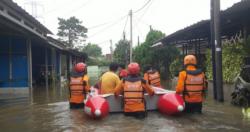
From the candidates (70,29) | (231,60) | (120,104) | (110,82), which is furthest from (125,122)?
(70,29)

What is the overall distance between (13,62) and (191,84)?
45.5ft

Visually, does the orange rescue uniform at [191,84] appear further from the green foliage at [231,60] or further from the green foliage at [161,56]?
the green foliage at [161,56]

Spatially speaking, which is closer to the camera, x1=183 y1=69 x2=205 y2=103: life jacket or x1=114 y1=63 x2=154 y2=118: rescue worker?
x1=114 y1=63 x2=154 y2=118: rescue worker

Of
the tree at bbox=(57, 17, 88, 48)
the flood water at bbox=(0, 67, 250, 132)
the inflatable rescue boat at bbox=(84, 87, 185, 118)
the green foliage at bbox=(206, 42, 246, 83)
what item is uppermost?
the tree at bbox=(57, 17, 88, 48)

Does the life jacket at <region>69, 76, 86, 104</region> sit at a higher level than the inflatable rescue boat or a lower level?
higher

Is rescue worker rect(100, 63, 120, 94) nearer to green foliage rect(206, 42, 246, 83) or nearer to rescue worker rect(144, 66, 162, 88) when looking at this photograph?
rescue worker rect(144, 66, 162, 88)

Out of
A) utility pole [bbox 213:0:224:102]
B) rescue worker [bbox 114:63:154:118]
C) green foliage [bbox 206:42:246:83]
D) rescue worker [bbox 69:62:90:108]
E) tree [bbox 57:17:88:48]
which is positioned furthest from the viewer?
tree [bbox 57:17:88:48]

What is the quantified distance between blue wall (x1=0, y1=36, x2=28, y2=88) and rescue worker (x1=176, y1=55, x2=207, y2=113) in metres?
13.4

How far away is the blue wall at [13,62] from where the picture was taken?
20.9 m

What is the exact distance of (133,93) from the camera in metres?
9.13

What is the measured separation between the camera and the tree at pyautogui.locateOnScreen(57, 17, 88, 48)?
7850 cm

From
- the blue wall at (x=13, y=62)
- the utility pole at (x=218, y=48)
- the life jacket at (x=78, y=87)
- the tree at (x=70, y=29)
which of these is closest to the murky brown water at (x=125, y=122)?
the life jacket at (x=78, y=87)

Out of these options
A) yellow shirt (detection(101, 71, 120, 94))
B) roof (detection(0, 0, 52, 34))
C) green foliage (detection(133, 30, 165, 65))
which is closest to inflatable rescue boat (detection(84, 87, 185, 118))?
yellow shirt (detection(101, 71, 120, 94))

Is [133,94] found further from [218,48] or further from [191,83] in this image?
[218,48]
